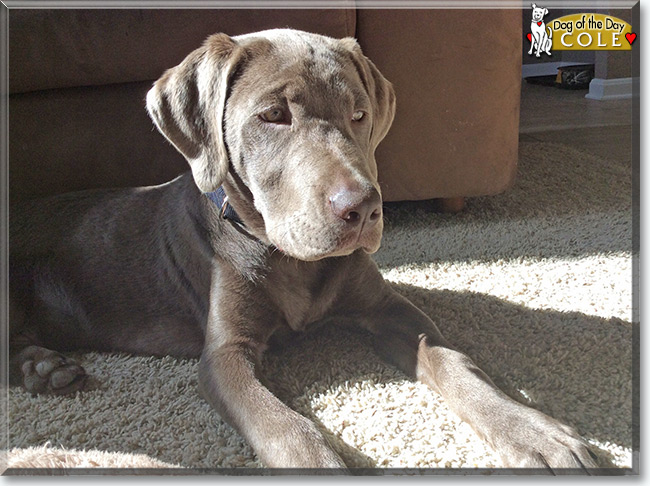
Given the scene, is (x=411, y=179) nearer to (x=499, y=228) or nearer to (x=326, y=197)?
(x=499, y=228)

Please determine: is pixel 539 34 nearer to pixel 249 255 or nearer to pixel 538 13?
pixel 538 13

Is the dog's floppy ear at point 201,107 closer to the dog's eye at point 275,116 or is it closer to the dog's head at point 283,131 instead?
the dog's head at point 283,131

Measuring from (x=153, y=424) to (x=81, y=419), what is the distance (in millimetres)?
172

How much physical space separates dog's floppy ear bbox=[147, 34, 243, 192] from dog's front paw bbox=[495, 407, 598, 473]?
0.82m

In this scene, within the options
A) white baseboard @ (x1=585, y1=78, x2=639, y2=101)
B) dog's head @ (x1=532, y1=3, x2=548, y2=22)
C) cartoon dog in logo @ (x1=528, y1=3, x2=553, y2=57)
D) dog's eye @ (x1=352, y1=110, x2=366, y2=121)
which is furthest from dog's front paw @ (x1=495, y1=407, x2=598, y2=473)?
dog's head @ (x1=532, y1=3, x2=548, y2=22)

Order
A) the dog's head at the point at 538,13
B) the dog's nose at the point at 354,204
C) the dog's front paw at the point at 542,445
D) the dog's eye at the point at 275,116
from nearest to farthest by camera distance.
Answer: the dog's front paw at the point at 542,445 → the dog's nose at the point at 354,204 → the dog's eye at the point at 275,116 → the dog's head at the point at 538,13

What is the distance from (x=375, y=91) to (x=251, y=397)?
831 mm

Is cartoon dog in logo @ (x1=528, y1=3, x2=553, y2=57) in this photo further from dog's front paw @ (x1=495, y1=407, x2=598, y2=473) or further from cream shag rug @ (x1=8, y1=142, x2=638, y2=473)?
dog's front paw @ (x1=495, y1=407, x2=598, y2=473)

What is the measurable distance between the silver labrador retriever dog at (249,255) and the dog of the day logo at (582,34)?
55 centimetres

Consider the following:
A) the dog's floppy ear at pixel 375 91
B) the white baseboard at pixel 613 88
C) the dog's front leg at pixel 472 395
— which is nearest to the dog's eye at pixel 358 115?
the dog's floppy ear at pixel 375 91

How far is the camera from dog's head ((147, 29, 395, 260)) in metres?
1.31

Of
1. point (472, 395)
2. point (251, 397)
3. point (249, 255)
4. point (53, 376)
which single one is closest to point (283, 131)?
point (249, 255)

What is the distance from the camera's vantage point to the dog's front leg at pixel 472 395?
1155 millimetres

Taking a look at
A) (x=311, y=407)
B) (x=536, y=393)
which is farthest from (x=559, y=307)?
(x=311, y=407)
